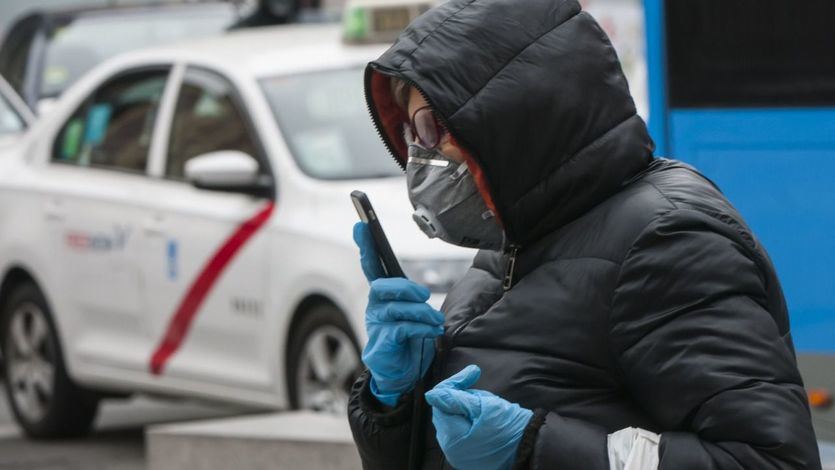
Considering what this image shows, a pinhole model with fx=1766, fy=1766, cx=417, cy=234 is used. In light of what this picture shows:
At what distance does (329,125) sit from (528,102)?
15.9 feet

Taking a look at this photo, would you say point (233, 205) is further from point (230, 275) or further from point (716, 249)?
point (716, 249)

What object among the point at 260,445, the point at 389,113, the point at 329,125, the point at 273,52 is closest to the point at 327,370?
the point at 329,125

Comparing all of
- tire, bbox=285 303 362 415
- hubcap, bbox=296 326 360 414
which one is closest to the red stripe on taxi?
tire, bbox=285 303 362 415

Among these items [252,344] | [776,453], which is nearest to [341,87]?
[252,344]

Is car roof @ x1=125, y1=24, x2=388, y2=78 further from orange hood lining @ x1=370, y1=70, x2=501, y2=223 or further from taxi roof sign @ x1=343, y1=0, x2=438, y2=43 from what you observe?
orange hood lining @ x1=370, y1=70, x2=501, y2=223

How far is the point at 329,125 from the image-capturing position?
7.17 metres

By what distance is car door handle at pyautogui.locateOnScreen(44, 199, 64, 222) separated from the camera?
815cm

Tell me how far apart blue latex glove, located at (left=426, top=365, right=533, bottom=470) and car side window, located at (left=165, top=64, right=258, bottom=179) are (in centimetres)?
497

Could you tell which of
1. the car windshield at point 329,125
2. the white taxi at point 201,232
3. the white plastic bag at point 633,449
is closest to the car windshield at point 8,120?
the white taxi at point 201,232

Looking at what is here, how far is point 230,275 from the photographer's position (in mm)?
7094

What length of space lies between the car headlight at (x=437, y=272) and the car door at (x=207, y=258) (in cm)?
93

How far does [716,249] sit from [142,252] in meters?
5.61

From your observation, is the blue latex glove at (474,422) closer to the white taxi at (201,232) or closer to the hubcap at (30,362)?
the white taxi at (201,232)

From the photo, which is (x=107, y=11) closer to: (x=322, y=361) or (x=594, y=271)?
(x=322, y=361)
